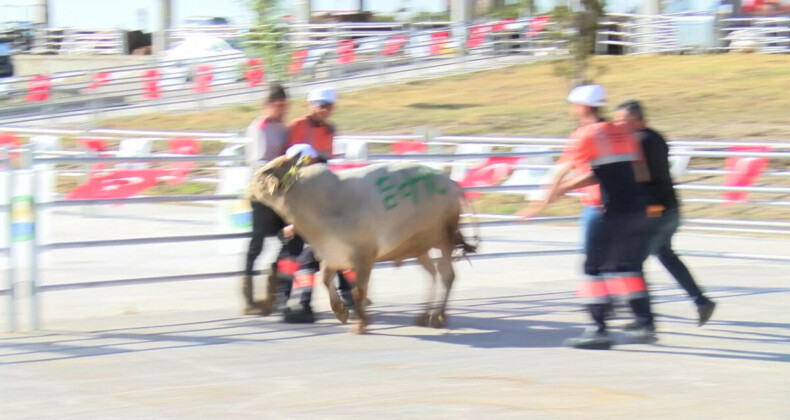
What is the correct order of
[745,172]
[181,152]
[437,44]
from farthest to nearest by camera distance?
[437,44] < [181,152] < [745,172]

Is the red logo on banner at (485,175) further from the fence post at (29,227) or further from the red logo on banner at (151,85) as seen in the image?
the red logo on banner at (151,85)

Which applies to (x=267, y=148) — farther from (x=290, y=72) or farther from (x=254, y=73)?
(x=254, y=73)

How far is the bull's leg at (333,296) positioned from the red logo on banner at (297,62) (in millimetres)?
22737

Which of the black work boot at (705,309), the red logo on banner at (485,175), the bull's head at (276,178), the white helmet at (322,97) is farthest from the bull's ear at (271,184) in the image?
the red logo on banner at (485,175)

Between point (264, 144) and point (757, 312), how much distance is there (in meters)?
4.07

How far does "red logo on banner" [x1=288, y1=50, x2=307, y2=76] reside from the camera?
31.3m

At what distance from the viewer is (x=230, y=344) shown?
27.0 ft

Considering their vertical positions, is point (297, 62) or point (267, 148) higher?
point (267, 148)

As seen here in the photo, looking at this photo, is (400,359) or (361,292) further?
(361,292)

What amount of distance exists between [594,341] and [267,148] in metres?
2.73

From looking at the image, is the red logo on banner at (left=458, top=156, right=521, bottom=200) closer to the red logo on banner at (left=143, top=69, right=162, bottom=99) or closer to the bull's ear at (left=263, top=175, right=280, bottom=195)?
the bull's ear at (left=263, top=175, right=280, bottom=195)

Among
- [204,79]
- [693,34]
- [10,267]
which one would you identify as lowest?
[10,267]

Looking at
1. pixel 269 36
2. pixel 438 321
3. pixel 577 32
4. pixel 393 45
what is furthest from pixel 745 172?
pixel 393 45

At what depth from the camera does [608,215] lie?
25.7ft
